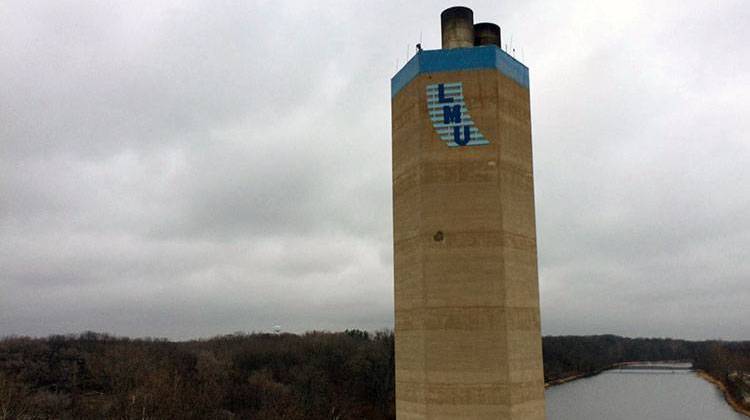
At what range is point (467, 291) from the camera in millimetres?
15547

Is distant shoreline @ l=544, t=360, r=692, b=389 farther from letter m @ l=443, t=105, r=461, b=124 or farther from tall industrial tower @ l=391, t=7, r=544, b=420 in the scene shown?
letter m @ l=443, t=105, r=461, b=124

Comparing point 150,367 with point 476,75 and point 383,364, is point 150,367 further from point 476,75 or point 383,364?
point 476,75

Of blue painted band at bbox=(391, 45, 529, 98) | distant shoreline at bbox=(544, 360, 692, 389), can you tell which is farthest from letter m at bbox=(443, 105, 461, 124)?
distant shoreline at bbox=(544, 360, 692, 389)

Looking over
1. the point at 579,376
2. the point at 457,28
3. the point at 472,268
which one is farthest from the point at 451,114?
the point at 579,376

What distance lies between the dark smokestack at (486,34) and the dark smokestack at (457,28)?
0.30 metres

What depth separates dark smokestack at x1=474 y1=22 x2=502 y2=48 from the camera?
17.1m

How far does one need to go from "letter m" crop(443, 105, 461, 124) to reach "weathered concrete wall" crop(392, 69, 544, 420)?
382mm

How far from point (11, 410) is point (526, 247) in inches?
1222

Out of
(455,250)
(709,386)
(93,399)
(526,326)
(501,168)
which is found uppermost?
(501,168)

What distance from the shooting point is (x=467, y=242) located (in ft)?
51.3

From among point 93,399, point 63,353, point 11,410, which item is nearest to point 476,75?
point 11,410

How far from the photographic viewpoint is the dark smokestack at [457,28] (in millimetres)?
16797

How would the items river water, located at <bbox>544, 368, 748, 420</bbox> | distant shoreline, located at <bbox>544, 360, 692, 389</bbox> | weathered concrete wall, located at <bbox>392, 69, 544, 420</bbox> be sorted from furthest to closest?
distant shoreline, located at <bbox>544, 360, 692, 389</bbox> → river water, located at <bbox>544, 368, 748, 420</bbox> → weathered concrete wall, located at <bbox>392, 69, 544, 420</bbox>

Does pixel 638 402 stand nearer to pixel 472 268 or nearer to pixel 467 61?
pixel 472 268
